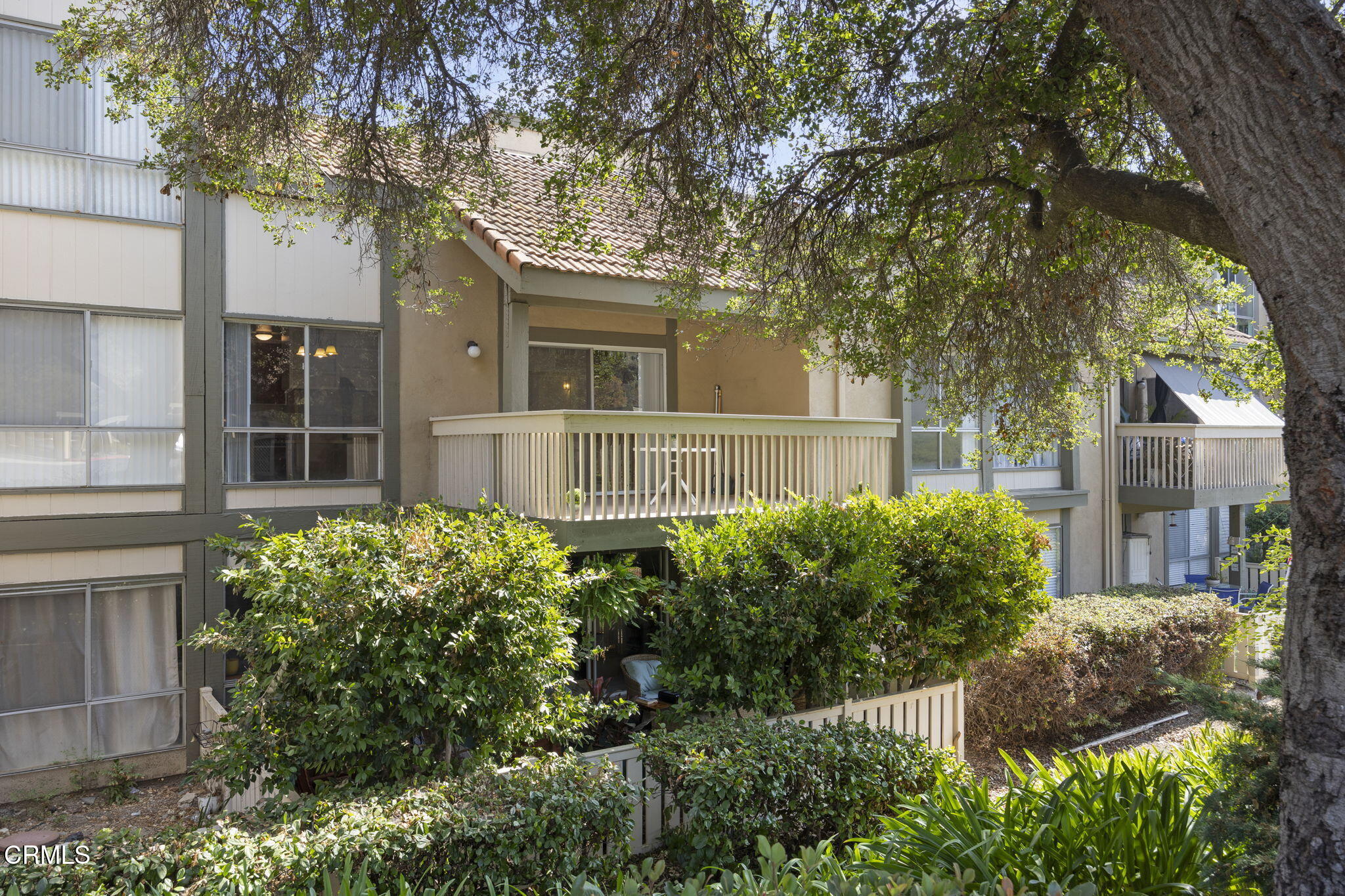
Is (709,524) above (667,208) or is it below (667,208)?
below

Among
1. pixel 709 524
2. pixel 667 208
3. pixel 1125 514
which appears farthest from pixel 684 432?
pixel 1125 514

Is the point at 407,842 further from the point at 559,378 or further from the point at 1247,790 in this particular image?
the point at 559,378

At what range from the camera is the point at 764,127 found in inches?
302

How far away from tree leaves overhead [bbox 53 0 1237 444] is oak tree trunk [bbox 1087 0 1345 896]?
221 cm

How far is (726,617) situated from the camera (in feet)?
A: 25.1

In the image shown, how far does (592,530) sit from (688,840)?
155 inches

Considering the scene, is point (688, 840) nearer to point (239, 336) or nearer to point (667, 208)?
point (667, 208)

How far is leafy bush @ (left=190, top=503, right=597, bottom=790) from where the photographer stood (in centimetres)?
597

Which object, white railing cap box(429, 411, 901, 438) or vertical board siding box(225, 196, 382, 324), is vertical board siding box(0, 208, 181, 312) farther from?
white railing cap box(429, 411, 901, 438)

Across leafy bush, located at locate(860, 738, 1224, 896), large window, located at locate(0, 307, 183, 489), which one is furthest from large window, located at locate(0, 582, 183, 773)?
leafy bush, located at locate(860, 738, 1224, 896)

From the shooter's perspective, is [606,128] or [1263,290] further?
[606,128]

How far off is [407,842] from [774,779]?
2.45 m

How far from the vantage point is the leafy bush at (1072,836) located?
4457 millimetres

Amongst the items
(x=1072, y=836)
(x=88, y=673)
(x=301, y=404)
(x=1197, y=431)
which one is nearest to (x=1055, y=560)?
(x=1197, y=431)
